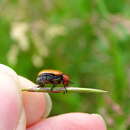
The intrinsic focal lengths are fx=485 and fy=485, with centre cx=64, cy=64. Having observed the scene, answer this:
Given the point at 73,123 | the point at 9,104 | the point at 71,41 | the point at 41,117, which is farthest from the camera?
the point at 71,41

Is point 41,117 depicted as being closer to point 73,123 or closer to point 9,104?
point 73,123

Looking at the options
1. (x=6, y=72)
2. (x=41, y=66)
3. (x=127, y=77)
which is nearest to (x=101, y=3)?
(x=127, y=77)

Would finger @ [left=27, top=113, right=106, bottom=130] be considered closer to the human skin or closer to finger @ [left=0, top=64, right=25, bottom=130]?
the human skin

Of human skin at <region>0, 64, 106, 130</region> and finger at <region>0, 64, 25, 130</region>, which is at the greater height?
finger at <region>0, 64, 25, 130</region>

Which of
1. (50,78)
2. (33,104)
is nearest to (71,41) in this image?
(50,78)

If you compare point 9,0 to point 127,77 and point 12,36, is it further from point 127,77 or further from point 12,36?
point 127,77

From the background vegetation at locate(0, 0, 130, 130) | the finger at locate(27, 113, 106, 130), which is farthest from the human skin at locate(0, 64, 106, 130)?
the background vegetation at locate(0, 0, 130, 130)
